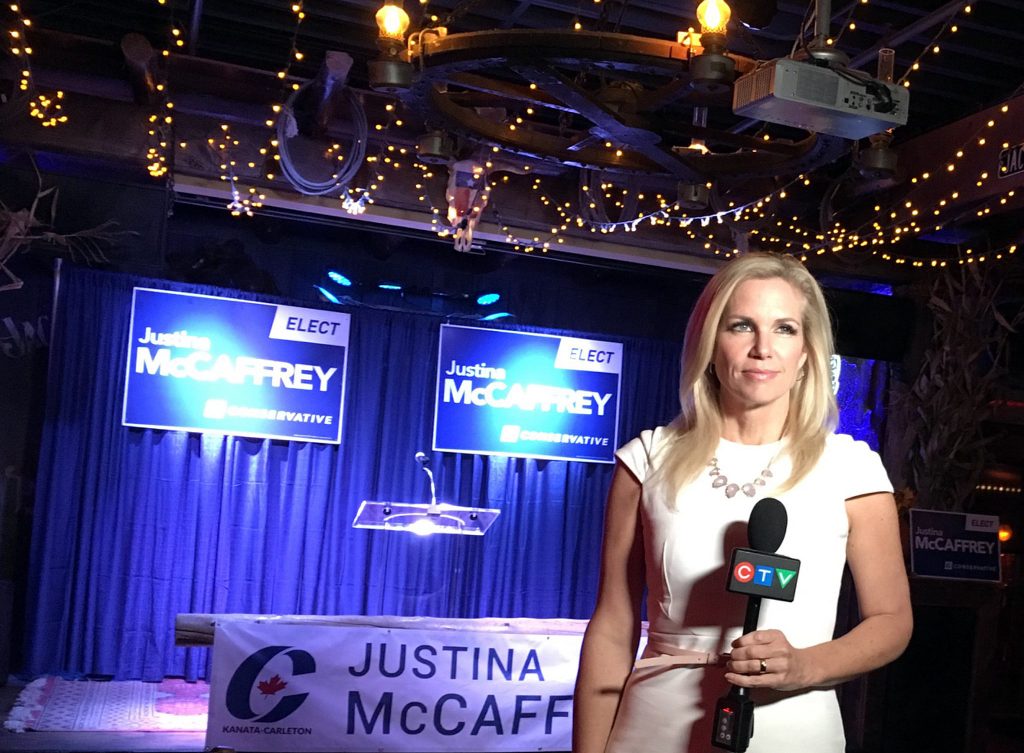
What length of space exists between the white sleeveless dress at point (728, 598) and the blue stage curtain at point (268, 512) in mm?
5497

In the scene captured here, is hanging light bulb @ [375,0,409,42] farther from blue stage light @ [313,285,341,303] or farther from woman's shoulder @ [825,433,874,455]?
blue stage light @ [313,285,341,303]

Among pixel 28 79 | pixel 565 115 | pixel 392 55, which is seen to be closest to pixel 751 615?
pixel 392 55

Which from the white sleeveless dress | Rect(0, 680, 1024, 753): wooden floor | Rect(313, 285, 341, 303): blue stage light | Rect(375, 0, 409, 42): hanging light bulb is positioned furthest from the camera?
Rect(313, 285, 341, 303): blue stage light

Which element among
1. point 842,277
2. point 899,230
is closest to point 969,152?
point 899,230

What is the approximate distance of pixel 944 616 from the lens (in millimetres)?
5328

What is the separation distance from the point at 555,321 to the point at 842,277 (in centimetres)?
188

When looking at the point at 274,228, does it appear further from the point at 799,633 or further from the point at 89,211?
the point at 799,633

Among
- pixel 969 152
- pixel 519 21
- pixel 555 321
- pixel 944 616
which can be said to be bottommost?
pixel 944 616

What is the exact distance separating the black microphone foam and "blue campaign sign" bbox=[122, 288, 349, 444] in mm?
5585

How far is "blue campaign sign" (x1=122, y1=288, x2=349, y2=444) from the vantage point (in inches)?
251

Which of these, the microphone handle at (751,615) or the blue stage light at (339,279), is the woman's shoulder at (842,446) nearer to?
the microphone handle at (751,615)

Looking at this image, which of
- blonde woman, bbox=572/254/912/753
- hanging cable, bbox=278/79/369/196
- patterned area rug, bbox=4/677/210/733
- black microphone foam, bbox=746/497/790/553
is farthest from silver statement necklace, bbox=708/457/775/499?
patterned area rug, bbox=4/677/210/733

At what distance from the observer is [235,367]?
6.54 meters

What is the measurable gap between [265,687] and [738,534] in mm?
3392
